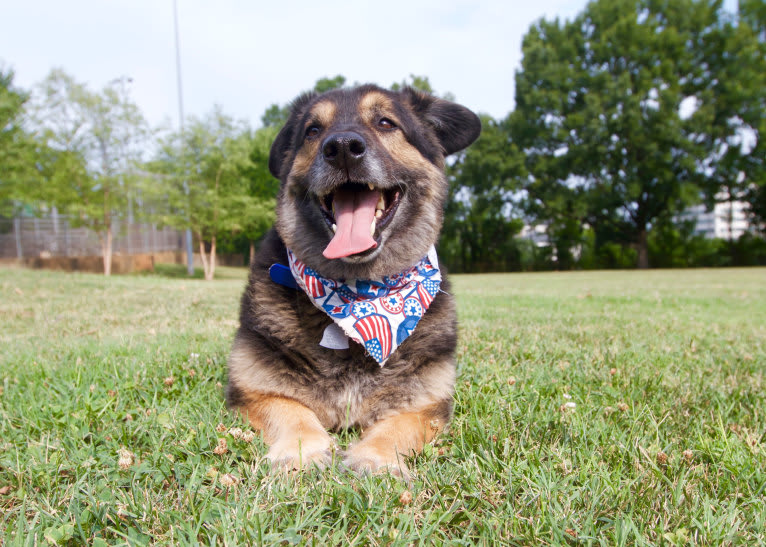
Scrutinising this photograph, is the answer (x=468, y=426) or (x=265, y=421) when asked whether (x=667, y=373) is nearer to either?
(x=468, y=426)

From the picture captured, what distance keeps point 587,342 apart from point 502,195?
3692 centimetres

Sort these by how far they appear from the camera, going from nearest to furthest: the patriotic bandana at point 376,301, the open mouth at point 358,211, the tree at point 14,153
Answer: the patriotic bandana at point 376,301 → the open mouth at point 358,211 → the tree at point 14,153

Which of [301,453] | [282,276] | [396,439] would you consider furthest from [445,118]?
[301,453]

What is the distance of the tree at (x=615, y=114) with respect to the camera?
117 ft

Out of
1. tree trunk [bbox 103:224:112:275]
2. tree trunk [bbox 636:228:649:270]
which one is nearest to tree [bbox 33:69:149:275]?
tree trunk [bbox 103:224:112:275]

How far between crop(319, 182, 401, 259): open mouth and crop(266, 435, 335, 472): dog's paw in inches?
47.7

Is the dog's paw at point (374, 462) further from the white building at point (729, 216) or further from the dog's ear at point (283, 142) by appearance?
the white building at point (729, 216)

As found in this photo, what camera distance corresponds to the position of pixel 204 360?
3842mm

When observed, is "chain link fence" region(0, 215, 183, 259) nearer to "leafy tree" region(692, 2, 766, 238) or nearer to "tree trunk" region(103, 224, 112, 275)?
"tree trunk" region(103, 224, 112, 275)

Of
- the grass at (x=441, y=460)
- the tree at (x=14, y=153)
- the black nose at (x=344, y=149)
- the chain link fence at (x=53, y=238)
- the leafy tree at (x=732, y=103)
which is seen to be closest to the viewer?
the grass at (x=441, y=460)

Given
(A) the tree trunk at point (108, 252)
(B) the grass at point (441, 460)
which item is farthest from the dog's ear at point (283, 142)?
(A) the tree trunk at point (108, 252)

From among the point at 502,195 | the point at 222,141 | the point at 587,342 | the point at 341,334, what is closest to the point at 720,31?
the point at 502,195

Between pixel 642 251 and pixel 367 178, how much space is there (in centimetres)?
4089

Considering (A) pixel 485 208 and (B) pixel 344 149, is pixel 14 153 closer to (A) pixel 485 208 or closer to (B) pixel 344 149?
(B) pixel 344 149
